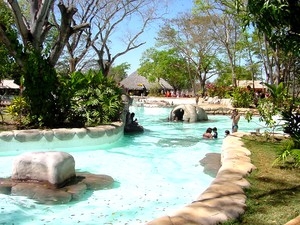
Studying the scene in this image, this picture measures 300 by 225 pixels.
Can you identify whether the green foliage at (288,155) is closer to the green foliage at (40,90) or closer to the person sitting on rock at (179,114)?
the green foliage at (40,90)

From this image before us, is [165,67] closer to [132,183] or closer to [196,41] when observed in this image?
[196,41]

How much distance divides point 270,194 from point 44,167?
3960 millimetres

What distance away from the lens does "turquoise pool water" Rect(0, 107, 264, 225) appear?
558 cm

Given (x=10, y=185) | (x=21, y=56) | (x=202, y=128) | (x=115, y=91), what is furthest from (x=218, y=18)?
(x=10, y=185)

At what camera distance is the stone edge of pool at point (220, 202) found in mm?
3838

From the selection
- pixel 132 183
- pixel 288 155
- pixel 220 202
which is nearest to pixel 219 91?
pixel 132 183

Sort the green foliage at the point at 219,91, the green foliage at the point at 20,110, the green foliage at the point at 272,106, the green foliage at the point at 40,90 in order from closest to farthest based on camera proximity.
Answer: the green foliage at the point at 272,106
the green foliage at the point at 40,90
the green foliage at the point at 20,110
the green foliage at the point at 219,91

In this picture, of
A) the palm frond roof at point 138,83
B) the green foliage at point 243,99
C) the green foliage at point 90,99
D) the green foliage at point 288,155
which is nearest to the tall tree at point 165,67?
the palm frond roof at point 138,83

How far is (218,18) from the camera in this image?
31.2m

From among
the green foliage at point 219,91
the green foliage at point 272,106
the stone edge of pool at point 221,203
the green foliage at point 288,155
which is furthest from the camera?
the green foliage at point 219,91

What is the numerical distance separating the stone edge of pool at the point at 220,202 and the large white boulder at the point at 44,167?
2.87m

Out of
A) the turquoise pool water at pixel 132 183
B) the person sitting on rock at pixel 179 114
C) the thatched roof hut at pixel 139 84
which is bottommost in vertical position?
the turquoise pool water at pixel 132 183

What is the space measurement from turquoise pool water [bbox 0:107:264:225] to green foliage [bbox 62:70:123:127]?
126 cm

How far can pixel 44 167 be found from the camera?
6719 millimetres
